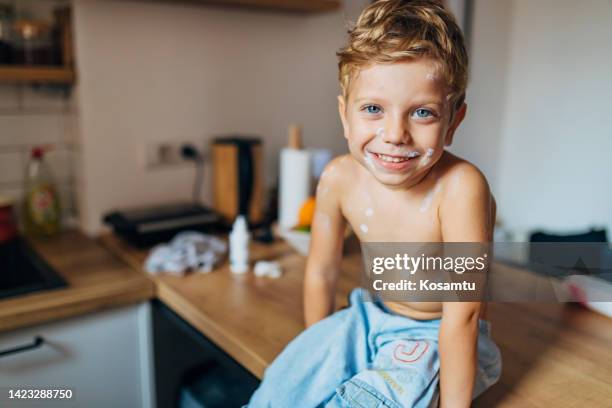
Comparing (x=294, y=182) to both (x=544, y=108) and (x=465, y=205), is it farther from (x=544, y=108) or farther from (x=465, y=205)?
(x=465, y=205)

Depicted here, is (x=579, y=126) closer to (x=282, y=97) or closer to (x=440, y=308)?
(x=440, y=308)

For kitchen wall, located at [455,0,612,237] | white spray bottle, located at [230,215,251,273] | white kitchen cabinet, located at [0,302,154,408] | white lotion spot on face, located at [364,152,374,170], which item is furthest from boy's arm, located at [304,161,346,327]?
white kitchen cabinet, located at [0,302,154,408]

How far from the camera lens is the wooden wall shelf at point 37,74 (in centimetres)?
130

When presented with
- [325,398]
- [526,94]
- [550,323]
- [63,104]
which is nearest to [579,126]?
[526,94]

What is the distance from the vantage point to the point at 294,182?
1.48m

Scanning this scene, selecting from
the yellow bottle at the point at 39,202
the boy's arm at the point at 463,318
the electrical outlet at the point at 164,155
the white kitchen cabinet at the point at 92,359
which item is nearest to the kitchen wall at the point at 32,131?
the yellow bottle at the point at 39,202

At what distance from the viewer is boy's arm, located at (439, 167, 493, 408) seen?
652 mm

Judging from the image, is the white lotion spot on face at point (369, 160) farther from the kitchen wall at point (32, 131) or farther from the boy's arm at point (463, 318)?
the kitchen wall at point (32, 131)

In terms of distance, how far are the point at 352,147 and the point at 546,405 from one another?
420 mm

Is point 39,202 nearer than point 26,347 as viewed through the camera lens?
No

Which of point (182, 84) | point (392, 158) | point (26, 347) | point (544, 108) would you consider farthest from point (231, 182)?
point (392, 158)

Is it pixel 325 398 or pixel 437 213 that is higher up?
pixel 437 213

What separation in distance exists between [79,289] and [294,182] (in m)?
0.60

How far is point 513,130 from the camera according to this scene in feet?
3.53
